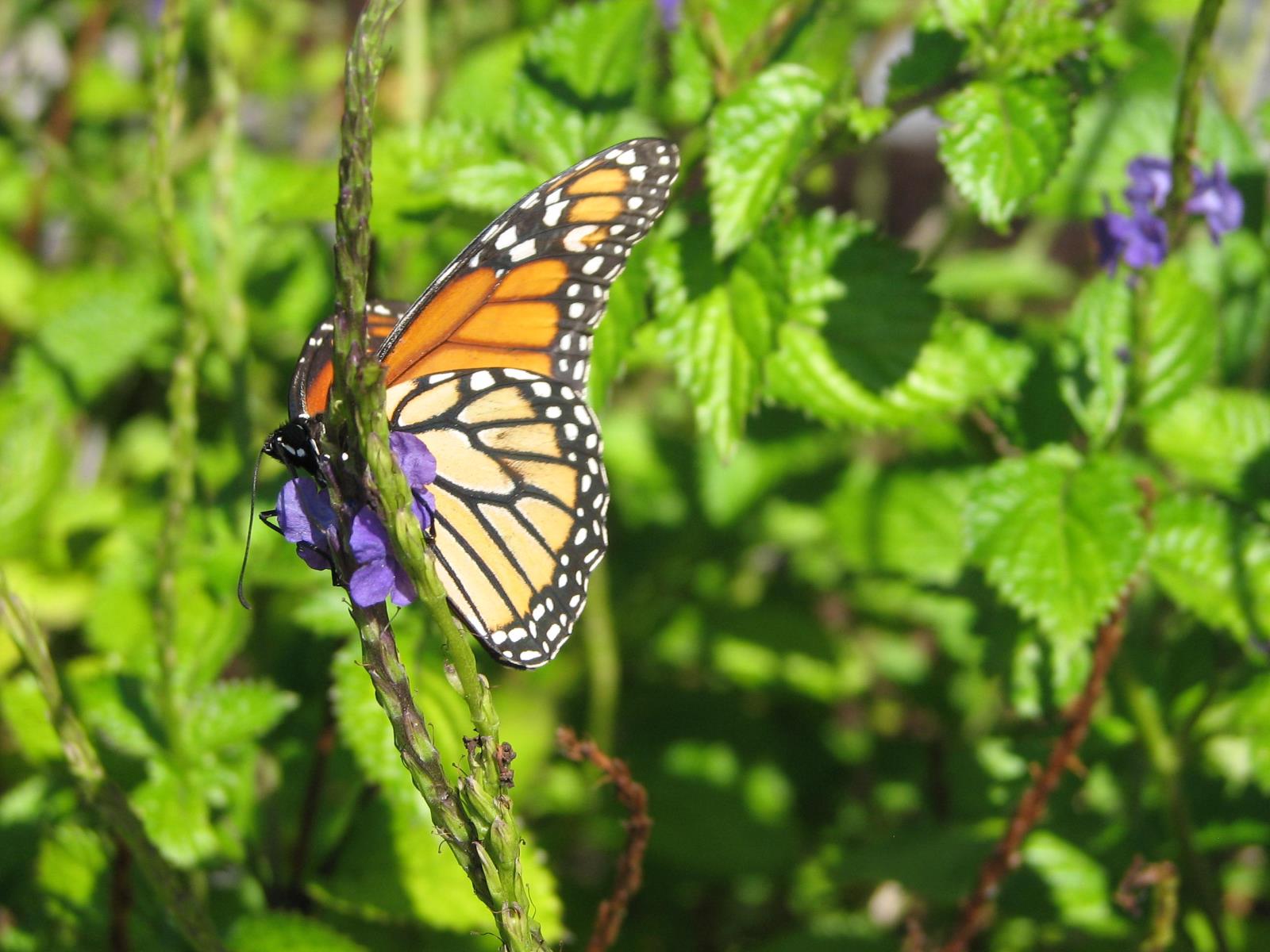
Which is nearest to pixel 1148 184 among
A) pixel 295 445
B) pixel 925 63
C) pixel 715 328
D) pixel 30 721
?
pixel 925 63

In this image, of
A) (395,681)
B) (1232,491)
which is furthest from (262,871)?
(1232,491)

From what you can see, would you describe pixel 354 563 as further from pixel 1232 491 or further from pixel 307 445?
pixel 1232 491

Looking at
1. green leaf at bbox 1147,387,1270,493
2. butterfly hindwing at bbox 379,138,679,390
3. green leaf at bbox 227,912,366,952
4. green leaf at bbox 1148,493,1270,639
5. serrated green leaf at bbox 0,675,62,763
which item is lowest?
green leaf at bbox 227,912,366,952

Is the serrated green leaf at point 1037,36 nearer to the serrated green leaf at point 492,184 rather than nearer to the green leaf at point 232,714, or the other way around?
the serrated green leaf at point 492,184

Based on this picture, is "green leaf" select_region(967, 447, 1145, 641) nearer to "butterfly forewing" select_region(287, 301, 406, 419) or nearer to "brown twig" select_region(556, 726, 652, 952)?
"brown twig" select_region(556, 726, 652, 952)

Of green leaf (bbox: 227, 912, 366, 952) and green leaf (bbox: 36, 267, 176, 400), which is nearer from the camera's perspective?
green leaf (bbox: 227, 912, 366, 952)

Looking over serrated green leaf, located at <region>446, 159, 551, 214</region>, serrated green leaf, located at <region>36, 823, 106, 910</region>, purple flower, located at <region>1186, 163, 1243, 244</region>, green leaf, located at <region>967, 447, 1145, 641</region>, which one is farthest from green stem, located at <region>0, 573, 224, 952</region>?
purple flower, located at <region>1186, 163, 1243, 244</region>
